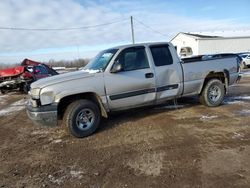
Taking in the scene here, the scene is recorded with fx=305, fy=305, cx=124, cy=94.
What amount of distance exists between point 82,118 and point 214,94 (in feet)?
14.0

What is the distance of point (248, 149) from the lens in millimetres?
5379

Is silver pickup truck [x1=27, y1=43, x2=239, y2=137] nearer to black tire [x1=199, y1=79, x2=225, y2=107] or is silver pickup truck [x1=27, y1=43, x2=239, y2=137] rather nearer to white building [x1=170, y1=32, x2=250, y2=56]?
black tire [x1=199, y1=79, x2=225, y2=107]

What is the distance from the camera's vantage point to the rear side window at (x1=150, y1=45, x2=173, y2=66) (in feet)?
25.3

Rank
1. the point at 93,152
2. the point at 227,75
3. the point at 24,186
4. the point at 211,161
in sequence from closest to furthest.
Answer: the point at 24,186 → the point at 211,161 → the point at 93,152 → the point at 227,75

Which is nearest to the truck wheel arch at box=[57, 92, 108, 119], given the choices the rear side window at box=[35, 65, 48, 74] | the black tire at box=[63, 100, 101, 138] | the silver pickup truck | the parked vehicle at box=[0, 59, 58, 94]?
the silver pickup truck

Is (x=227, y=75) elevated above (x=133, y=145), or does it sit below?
above

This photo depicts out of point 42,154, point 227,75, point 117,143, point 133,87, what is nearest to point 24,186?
point 42,154

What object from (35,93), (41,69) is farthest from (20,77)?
(35,93)

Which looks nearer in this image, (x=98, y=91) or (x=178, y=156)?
(x=178, y=156)

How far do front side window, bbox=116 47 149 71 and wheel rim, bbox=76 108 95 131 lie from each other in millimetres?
1324

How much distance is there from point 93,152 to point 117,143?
622 mm

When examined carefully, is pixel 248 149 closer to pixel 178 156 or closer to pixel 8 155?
pixel 178 156

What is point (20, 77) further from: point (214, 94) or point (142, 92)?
point (214, 94)

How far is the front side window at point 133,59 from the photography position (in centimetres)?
722
